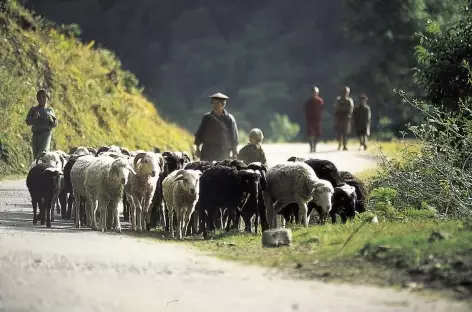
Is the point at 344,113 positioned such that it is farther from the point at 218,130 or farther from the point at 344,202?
the point at 344,202

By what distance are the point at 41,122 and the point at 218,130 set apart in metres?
4.27

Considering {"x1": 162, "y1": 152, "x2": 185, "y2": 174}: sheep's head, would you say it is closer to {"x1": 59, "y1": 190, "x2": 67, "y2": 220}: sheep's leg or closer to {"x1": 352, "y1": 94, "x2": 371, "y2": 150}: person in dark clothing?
{"x1": 59, "y1": 190, "x2": 67, "y2": 220}: sheep's leg

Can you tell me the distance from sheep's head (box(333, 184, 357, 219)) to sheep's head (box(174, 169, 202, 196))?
215cm

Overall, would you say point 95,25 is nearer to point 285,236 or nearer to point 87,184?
point 87,184

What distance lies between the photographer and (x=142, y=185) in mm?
18234

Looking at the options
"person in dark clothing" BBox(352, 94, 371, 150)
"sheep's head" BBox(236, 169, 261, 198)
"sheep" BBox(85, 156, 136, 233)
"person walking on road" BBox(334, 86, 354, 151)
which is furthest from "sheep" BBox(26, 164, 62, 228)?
"person in dark clothing" BBox(352, 94, 371, 150)

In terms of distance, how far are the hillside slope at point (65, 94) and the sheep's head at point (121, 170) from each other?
39.9ft

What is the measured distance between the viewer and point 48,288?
10.5m

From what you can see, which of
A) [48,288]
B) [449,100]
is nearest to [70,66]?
[449,100]

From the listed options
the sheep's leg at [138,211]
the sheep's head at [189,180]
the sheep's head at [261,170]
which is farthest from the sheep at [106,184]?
the sheep's head at [261,170]

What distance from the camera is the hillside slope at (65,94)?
31594 millimetres

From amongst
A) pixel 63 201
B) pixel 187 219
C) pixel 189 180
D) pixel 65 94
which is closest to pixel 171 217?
pixel 187 219

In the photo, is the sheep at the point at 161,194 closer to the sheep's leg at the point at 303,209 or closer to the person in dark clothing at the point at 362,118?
the sheep's leg at the point at 303,209

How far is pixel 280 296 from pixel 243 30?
201 feet
